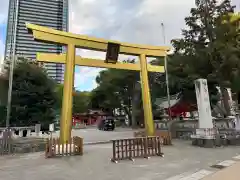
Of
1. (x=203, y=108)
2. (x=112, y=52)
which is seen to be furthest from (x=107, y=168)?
(x=203, y=108)

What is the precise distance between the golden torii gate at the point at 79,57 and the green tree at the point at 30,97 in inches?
266

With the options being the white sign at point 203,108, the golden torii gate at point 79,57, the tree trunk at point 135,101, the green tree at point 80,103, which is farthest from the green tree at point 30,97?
the green tree at point 80,103

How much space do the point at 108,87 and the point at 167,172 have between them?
28.1m

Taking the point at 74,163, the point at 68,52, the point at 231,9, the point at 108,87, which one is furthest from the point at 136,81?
the point at 74,163

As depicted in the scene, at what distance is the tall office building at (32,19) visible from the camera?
13414 millimetres

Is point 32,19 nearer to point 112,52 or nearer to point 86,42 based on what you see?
point 86,42

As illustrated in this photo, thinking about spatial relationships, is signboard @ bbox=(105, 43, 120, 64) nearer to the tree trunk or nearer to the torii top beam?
the torii top beam

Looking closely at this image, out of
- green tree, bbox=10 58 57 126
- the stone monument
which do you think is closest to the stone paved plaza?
the stone monument

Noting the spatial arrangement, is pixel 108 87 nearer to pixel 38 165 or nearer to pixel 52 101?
pixel 52 101

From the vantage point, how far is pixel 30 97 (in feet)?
51.8

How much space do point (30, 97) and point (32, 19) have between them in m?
5.84

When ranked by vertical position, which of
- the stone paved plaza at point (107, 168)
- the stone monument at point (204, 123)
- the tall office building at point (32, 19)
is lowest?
the stone paved plaza at point (107, 168)

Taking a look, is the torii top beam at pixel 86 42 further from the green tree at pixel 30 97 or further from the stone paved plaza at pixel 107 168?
the green tree at pixel 30 97

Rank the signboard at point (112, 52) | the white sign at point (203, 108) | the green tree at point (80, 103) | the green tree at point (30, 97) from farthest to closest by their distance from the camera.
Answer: the green tree at point (80, 103)
the green tree at point (30, 97)
the white sign at point (203, 108)
the signboard at point (112, 52)
